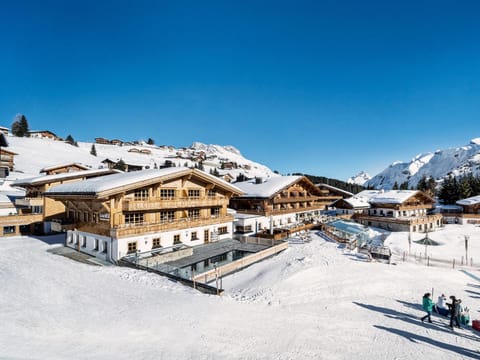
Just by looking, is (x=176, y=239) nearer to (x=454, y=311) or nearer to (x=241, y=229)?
(x=241, y=229)

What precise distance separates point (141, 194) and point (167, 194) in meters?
2.71

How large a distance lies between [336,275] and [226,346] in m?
12.3

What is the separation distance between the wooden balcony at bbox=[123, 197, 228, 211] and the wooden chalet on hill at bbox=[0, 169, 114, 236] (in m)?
13.2

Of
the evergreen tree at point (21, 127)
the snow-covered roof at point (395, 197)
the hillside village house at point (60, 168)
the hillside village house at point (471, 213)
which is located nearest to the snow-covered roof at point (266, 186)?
the snow-covered roof at point (395, 197)

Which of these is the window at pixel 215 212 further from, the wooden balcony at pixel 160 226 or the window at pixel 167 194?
the window at pixel 167 194

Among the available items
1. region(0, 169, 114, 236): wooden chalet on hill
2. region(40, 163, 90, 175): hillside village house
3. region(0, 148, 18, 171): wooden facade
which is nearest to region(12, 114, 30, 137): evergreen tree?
region(0, 148, 18, 171): wooden facade

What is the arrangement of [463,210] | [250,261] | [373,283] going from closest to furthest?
[373,283]
[250,261]
[463,210]

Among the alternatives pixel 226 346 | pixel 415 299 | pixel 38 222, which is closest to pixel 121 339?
pixel 226 346

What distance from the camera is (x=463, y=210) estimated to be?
53125mm

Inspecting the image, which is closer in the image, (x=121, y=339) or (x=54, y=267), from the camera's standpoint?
(x=121, y=339)

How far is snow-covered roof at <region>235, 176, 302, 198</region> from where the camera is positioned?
37219 mm

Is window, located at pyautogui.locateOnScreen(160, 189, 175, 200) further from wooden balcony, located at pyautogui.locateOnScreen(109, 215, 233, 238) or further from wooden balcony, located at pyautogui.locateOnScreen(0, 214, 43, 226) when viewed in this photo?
wooden balcony, located at pyautogui.locateOnScreen(0, 214, 43, 226)

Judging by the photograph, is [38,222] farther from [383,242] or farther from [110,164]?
[110,164]

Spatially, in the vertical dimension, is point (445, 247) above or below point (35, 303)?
below
